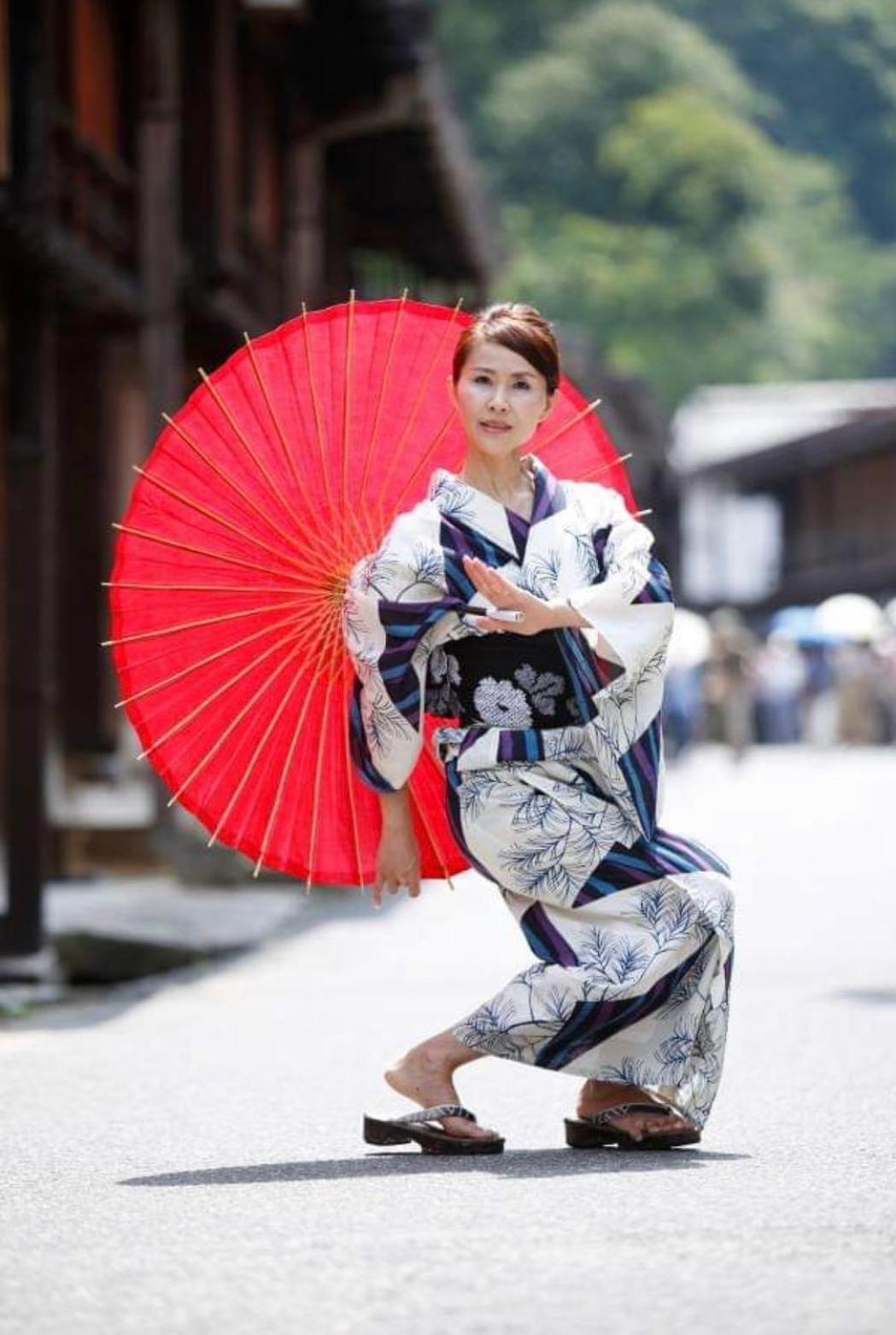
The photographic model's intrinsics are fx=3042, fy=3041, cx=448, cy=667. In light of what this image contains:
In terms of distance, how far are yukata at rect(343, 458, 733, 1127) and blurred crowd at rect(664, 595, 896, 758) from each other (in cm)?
3667

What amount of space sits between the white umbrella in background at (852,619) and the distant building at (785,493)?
5.18 metres

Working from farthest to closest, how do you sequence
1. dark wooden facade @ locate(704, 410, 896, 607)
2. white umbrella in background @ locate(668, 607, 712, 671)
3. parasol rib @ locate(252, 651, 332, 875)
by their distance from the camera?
dark wooden facade @ locate(704, 410, 896, 607) → white umbrella in background @ locate(668, 607, 712, 671) → parasol rib @ locate(252, 651, 332, 875)

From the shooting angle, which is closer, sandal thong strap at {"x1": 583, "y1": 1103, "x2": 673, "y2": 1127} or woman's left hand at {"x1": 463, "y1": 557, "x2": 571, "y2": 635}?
woman's left hand at {"x1": 463, "y1": 557, "x2": 571, "y2": 635}

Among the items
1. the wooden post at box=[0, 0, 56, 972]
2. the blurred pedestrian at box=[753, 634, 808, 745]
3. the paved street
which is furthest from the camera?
the blurred pedestrian at box=[753, 634, 808, 745]

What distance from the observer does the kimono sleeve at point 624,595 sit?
20.4ft

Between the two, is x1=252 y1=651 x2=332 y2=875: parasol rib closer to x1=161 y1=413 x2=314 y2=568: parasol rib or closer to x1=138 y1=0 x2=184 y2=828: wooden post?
x1=161 y1=413 x2=314 y2=568: parasol rib

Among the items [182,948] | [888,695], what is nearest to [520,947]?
[182,948]

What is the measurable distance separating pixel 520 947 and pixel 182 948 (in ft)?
5.57

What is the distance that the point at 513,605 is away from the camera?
20.0 feet

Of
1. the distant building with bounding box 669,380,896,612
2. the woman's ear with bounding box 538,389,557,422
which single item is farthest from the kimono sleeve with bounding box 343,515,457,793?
the distant building with bounding box 669,380,896,612

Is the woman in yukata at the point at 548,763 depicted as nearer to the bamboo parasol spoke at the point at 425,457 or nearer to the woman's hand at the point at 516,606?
the woman's hand at the point at 516,606

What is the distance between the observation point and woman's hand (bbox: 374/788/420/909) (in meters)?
6.39

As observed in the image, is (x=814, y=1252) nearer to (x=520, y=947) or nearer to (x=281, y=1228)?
(x=281, y=1228)

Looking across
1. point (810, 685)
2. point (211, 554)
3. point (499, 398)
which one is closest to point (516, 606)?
point (499, 398)
